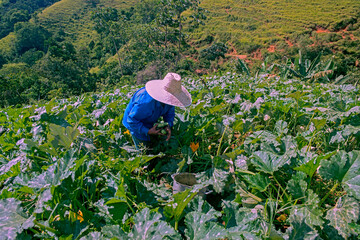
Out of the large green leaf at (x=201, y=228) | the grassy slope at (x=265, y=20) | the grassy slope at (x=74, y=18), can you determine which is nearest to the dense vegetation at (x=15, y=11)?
the grassy slope at (x=74, y=18)

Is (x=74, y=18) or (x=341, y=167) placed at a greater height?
(x=341, y=167)

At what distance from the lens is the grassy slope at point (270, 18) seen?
40469 millimetres

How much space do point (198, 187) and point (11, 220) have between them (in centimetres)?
134

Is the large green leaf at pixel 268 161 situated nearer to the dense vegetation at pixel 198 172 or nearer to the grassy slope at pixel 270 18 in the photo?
the dense vegetation at pixel 198 172

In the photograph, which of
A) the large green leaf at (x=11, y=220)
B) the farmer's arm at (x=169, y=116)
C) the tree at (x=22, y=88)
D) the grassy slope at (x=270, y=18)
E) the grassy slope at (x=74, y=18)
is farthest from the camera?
the grassy slope at (x=74, y=18)

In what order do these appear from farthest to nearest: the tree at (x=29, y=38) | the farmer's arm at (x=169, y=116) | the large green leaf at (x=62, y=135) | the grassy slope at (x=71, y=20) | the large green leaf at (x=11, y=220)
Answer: the grassy slope at (x=71, y=20)
the tree at (x=29, y=38)
the farmer's arm at (x=169, y=116)
the large green leaf at (x=62, y=135)
the large green leaf at (x=11, y=220)

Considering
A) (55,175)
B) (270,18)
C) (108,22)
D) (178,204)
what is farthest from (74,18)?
(178,204)

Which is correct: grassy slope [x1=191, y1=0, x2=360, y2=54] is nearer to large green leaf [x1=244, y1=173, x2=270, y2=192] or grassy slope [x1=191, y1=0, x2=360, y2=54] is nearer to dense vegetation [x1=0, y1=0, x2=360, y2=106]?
dense vegetation [x1=0, y1=0, x2=360, y2=106]

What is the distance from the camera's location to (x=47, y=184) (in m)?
1.77

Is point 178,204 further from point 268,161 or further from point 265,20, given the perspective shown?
point 265,20

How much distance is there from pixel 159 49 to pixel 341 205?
27.5m

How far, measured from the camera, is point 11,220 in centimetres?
150

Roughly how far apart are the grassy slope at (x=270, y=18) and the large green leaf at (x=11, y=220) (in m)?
41.5

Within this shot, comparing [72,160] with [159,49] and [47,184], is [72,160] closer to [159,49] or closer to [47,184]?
[47,184]
